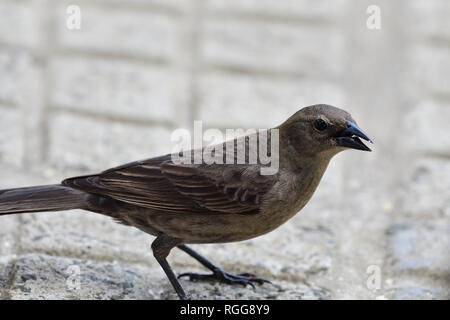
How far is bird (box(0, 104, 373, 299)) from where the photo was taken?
3.79 meters

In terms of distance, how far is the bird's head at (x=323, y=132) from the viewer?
3.70m

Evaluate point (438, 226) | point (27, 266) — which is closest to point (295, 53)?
point (438, 226)

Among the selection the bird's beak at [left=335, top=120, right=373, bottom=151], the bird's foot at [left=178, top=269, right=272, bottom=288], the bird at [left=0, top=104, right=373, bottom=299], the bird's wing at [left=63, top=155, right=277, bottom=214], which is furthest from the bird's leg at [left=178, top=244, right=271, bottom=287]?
the bird's beak at [left=335, top=120, right=373, bottom=151]

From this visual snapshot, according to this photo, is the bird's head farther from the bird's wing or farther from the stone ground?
the stone ground

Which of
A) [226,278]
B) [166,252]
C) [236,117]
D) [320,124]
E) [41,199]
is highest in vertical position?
[320,124]

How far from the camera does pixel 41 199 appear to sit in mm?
3932

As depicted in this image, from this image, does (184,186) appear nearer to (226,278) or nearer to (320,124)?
(226,278)

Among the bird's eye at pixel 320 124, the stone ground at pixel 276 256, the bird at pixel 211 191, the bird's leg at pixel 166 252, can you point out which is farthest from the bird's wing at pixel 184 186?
the stone ground at pixel 276 256

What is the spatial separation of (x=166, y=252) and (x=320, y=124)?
0.95m

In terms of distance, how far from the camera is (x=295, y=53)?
6.46m

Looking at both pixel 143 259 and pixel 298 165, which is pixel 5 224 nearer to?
pixel 143 259

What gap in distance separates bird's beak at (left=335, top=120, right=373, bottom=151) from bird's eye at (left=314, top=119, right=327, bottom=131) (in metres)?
0.08

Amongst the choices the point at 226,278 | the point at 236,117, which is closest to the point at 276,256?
the point at 226,278

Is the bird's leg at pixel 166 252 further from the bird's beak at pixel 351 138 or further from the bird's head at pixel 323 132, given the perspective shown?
the bird's beak at pixel 351 138
